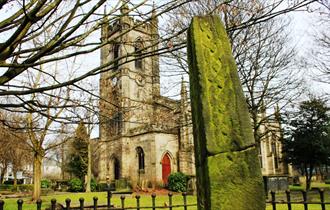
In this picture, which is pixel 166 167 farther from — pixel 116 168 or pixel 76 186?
pixel 76 186

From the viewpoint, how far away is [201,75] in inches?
127

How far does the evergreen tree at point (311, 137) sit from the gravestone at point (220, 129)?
22.1 meters

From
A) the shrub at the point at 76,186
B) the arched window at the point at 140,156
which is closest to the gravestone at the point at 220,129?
the shrub at the point at 76,186

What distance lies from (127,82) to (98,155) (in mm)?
10021

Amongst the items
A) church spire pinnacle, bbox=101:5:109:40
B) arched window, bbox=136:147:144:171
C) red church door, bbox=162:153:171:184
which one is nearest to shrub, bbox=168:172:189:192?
red church door, bbox=162:153:171:184

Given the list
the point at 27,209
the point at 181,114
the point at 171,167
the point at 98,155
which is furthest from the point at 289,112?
the point at 98,155

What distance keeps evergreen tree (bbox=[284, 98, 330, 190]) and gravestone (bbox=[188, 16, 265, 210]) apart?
22069 mm

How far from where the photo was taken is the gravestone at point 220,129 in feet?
9.59

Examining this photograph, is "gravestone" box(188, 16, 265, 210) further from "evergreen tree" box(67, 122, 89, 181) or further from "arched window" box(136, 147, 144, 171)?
"evergreen tree" box(67, 122, 89, 181)

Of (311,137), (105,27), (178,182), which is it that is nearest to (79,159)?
(178,182)

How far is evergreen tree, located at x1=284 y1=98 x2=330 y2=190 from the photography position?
24.0 m

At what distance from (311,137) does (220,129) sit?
24.5 meters

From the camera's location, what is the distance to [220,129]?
3.05 metres

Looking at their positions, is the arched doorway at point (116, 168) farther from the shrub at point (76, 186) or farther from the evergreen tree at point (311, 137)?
the evergreen tree at point (311, 137)
